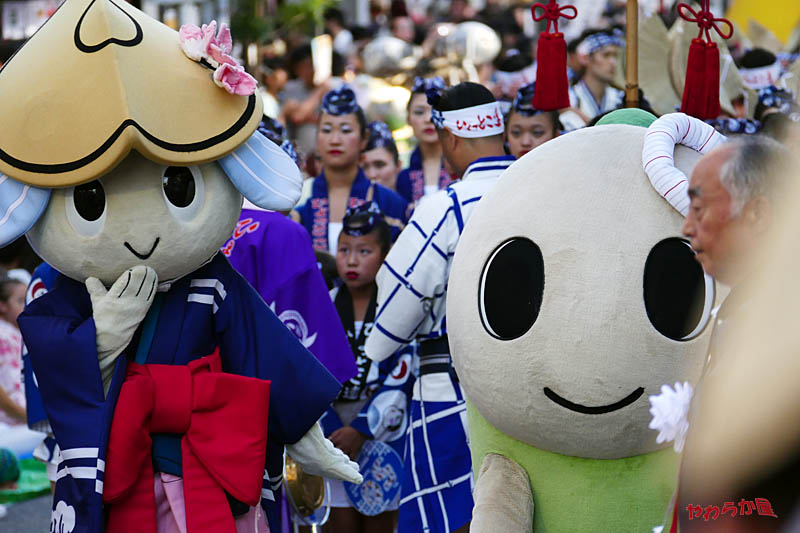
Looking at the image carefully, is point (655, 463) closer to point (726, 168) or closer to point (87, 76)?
point (726, 168)

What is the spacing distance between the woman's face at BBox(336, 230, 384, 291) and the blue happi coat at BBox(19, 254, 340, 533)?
58.3 inches

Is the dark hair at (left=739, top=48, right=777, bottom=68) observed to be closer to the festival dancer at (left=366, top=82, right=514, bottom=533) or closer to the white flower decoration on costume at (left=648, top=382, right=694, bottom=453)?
the festival dancer at (left=366, top=82, right=514, bottom=533)

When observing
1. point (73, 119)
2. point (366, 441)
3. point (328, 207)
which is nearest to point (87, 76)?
point (73, 119)

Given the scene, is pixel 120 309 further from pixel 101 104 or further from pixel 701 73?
pixel 701 73

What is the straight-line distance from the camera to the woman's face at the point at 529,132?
5.54 metres

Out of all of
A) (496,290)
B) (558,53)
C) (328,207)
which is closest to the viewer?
(496,290)

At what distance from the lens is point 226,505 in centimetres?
340

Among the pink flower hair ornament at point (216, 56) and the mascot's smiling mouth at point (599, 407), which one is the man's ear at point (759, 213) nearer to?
the mascot's smiling mouth at point (599, 407)

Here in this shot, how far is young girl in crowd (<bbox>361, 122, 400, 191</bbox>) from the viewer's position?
24.7ft

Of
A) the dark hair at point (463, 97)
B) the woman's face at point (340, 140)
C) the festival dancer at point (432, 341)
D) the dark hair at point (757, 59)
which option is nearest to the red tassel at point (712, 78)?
the festival dancer at point (432, 341)

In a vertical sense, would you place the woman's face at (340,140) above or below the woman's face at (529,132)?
below

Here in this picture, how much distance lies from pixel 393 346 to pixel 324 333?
0.84 ft

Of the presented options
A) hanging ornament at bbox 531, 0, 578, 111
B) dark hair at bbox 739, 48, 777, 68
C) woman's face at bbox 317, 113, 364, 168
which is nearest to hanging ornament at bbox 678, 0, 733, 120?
hanging ornament at bbox 531, 0, 578, 111

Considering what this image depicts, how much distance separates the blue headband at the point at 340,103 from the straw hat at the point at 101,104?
10.7 feet
